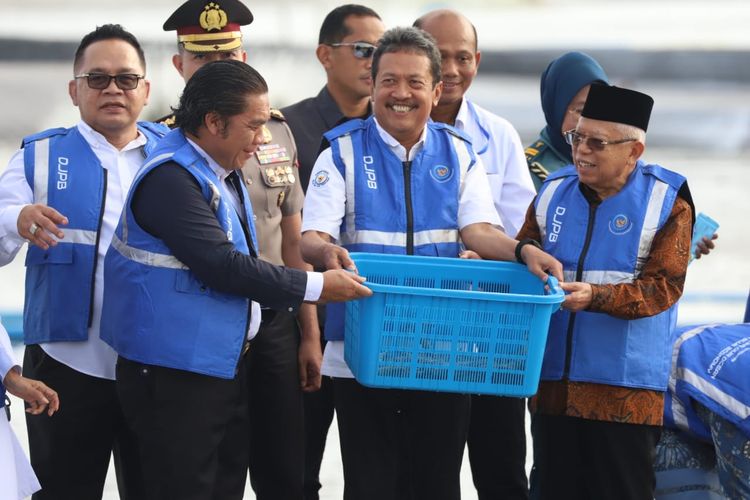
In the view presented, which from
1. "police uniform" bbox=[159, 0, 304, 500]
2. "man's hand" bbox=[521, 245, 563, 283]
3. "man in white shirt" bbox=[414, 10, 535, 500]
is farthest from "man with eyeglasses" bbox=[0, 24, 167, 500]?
"man's hand" bbox=[521, 245, 563, 283]

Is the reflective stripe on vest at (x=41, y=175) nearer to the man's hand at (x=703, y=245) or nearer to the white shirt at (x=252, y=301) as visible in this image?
the white shirt at (x=252, y=301)

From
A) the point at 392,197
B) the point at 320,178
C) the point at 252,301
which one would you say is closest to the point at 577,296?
the point at 392,197

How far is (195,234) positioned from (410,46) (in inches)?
36.5

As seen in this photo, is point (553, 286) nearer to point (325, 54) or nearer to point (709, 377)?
point (709, 377)

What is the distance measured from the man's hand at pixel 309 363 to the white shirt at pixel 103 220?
2.30 feet

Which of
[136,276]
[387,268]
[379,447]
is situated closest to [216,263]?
[136,276]

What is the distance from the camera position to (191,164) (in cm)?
327

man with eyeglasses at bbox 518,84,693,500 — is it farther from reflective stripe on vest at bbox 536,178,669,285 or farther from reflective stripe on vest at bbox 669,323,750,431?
reflective stripe on vest at bbox 669,323,750,431

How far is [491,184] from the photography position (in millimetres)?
4211

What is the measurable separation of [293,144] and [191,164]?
959 millimetres

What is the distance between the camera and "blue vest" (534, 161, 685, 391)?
11.6ft

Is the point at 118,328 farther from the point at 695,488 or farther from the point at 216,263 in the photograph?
the point at 695,488

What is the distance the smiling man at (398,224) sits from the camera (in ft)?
11.7

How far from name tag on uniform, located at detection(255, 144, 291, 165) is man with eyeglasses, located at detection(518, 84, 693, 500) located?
104cm
